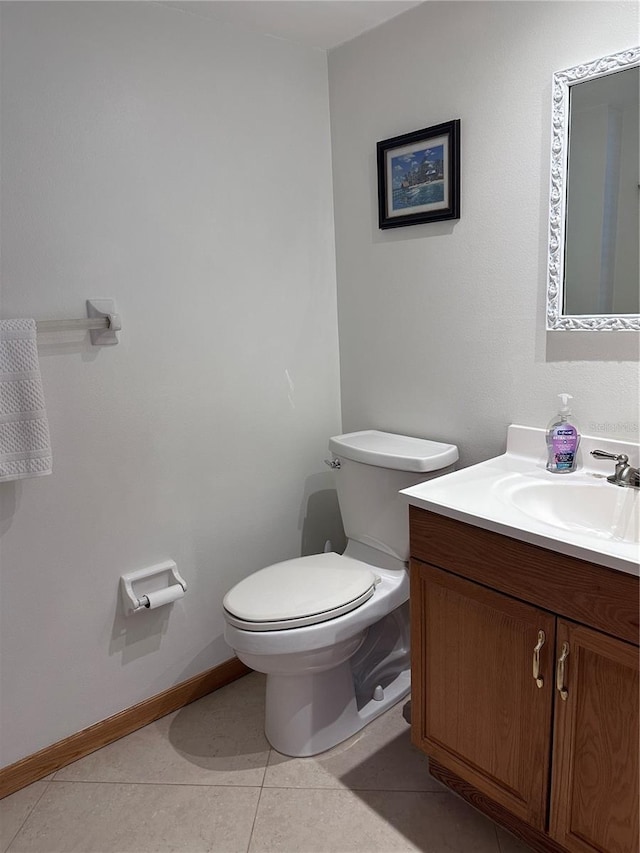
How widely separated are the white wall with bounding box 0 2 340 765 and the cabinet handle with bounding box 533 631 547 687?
112 cm

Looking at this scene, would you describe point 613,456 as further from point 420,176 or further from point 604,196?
point 420,176

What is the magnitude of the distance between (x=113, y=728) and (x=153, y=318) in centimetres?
125

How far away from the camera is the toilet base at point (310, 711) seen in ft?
5.84

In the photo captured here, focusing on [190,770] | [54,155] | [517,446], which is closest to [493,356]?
[517,446]

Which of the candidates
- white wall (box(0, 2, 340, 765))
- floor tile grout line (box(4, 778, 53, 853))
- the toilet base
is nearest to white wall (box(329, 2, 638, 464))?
white wall (box(0, 2, 340, 765))

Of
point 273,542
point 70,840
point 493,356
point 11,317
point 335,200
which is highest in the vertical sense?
point 335,200

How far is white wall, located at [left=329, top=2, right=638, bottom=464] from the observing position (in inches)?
60.7

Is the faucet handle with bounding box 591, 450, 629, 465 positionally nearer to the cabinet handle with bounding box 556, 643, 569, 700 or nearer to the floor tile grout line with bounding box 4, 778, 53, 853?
the cabinet handle with bounding box 556, 643, 569, 700

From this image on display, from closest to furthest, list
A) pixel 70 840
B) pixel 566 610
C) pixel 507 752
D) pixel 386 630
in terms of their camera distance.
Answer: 1. pixel 566 610
2. pixel 507 752
3. pixel 70 840
4. pixel 386 630

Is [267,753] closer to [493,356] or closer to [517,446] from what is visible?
[517,446]

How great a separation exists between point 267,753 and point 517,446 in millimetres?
1154

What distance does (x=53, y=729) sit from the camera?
177 cm

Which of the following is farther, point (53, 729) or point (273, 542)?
point (273, 542)

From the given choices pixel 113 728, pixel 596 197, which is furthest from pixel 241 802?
pixel 596 197
